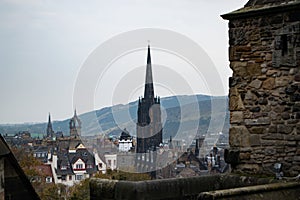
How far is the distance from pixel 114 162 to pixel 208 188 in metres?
70.3

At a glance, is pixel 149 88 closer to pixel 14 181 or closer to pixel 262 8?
pixel 14 181

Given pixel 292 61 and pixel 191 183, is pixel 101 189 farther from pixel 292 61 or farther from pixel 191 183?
pixel 292 61

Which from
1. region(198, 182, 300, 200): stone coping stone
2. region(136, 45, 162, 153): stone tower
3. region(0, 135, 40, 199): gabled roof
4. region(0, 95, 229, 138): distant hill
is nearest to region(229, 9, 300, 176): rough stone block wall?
region(198, 182, 300, 200): stone coping stone

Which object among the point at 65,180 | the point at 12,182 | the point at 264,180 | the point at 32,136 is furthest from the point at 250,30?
the point at 32,136

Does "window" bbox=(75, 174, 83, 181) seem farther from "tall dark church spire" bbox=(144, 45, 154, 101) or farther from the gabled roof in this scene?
the gabled roof

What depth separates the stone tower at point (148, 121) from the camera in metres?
79.3

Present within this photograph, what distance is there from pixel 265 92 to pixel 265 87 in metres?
0.05

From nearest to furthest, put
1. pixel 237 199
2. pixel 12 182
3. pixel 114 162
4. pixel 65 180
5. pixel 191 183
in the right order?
pixel 237 199 → pixel 191 183 → pixel 12 182 → pixel 65 180 → pixel 114 162

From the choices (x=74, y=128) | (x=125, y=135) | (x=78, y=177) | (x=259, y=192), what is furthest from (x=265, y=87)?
(x=74, y=128)

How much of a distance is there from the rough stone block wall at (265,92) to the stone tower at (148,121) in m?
71.7

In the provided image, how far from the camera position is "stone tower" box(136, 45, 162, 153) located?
260 feet

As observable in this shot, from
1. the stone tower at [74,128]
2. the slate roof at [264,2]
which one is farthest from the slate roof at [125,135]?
the slate roof at [264,2]

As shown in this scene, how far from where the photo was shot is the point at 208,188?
563 cm

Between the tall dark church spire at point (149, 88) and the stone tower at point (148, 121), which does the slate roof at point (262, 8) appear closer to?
the tall dark church spire at point (149, 88)
